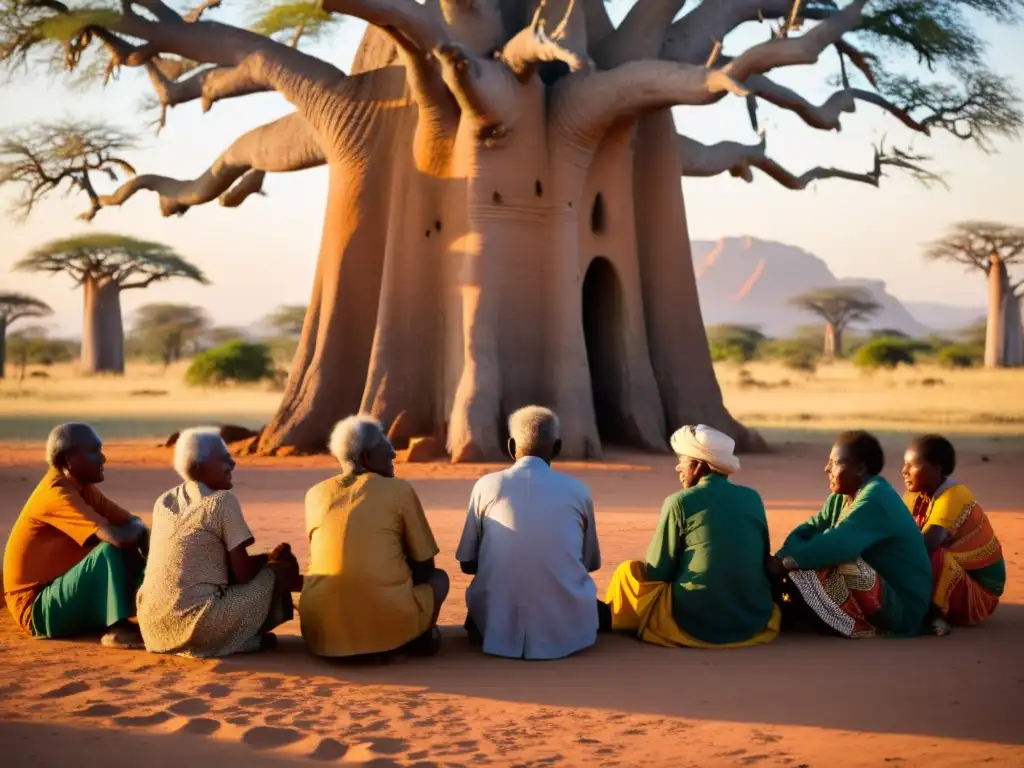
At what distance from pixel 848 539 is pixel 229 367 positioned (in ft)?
109

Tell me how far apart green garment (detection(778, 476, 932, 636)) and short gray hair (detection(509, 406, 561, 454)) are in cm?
116

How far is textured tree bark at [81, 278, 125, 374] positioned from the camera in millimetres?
42062

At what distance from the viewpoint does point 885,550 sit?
603 centimetres

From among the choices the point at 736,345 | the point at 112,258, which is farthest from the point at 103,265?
the point at 736,345

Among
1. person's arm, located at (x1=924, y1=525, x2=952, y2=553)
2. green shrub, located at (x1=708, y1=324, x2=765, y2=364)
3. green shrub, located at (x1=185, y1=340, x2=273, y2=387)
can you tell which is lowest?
person's arm, located at (x1=924, y1=525, x2=952, y2=553)

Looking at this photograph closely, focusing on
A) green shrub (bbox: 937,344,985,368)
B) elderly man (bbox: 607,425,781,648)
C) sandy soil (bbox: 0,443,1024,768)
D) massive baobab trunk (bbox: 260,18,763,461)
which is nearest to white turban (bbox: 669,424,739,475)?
elderly man (bbox: 607,425,781,648)

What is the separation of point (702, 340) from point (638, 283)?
4.33ft

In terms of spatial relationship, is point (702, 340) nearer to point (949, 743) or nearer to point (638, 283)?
point (638, 283)

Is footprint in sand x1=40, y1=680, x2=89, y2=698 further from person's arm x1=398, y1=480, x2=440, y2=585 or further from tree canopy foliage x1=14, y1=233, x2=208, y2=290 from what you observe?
tree canopy foliage x1=14, y1=233, x2=208, y2=290

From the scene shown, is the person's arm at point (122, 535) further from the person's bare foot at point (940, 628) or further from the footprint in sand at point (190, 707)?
the person's bare foot at point (940, 628)

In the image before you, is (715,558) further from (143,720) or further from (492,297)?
(492,297)

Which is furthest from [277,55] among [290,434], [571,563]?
[571,563]

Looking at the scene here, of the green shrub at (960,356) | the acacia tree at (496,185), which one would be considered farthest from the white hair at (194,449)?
the green shrub at (960,356)

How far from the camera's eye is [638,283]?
643 inches
